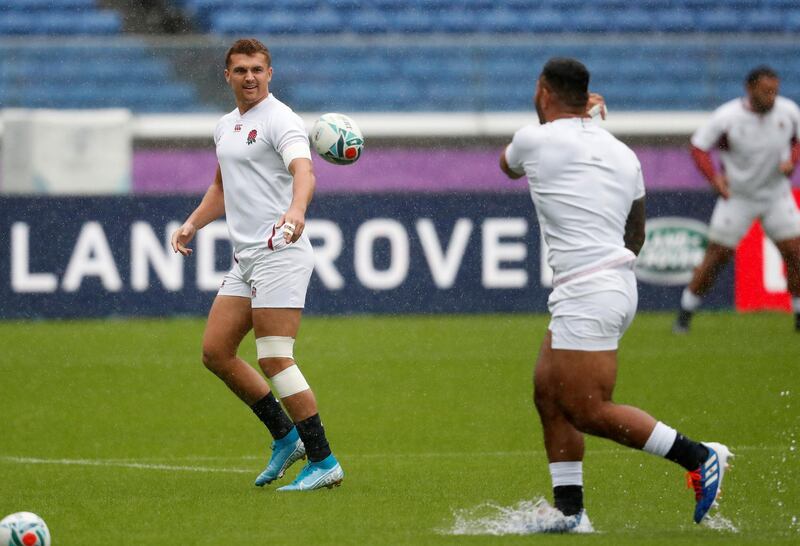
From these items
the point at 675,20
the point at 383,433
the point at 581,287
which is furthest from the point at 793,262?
A: the point at 675,20

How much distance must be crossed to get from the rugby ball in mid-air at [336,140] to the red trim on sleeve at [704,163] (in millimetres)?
5920

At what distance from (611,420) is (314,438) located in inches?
69.6

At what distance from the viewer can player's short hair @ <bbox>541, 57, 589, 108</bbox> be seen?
18.6 feet

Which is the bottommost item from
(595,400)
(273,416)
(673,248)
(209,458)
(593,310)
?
(673,248)

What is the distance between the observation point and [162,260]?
48.2ft

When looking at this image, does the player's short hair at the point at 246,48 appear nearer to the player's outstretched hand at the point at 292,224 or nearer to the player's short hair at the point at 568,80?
the player's outstretched hand at the point at 292,224

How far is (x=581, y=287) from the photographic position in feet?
18.5

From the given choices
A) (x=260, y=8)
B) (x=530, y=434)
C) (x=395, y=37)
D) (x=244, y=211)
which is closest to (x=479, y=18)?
(x=395, y=37)

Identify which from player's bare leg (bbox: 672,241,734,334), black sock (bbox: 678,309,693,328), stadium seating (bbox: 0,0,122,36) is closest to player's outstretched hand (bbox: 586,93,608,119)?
player's bare leg (bbox: 672,241,734,334)

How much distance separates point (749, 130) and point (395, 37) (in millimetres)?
7641

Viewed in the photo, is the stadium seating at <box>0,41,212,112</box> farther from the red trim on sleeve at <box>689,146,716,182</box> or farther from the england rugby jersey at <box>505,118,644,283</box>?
the england rugby jersey at <box>505,118,644,283</box>

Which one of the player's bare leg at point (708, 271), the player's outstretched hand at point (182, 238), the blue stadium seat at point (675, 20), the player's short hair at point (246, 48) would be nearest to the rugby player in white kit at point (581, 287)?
the player's short hair at point (246, 48)

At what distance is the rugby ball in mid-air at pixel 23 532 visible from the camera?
529 cm

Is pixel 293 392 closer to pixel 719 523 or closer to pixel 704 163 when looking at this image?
pixel 719 523
